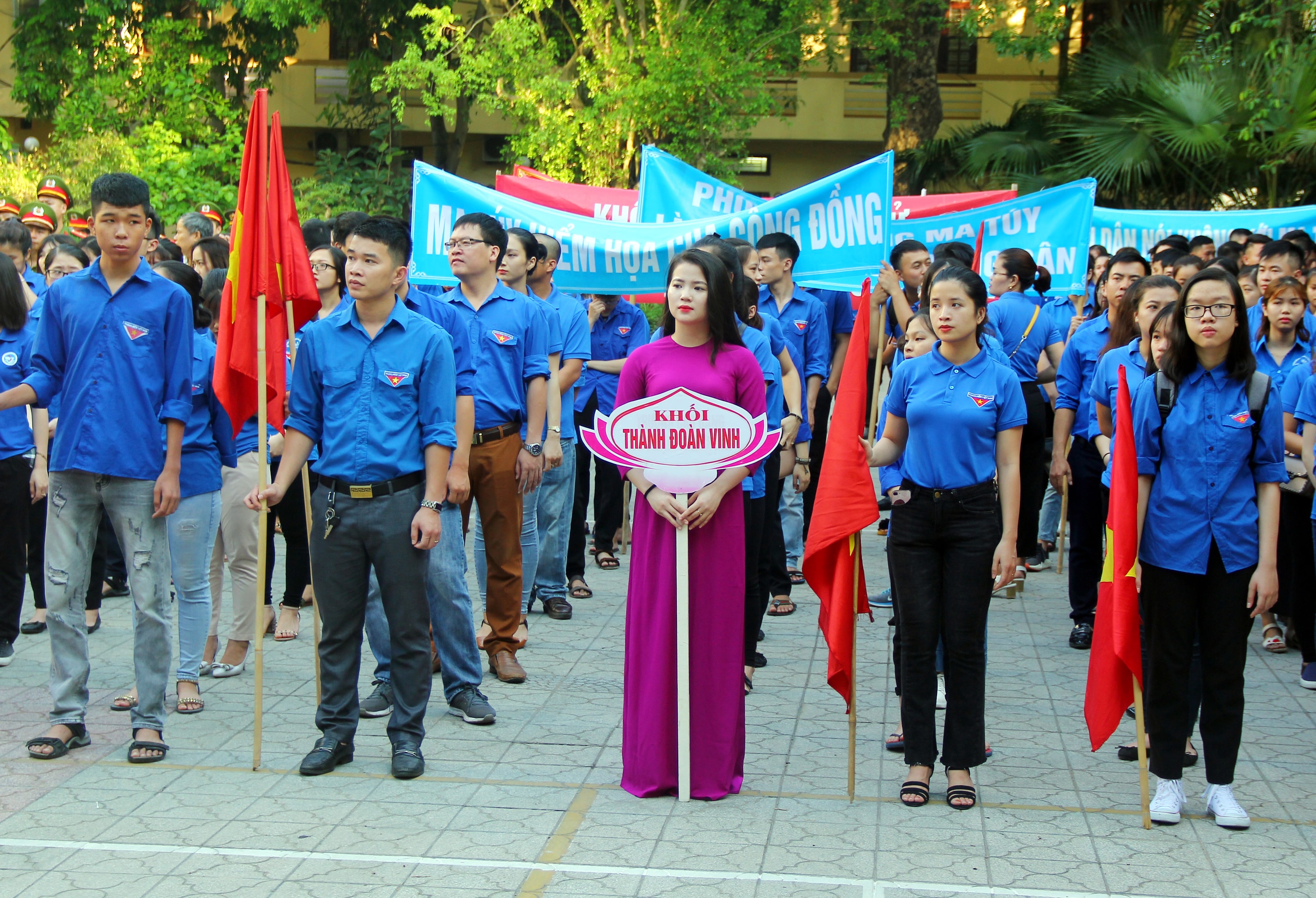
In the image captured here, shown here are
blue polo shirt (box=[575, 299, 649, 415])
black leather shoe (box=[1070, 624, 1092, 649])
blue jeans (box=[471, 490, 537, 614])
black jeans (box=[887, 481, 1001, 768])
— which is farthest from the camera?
blue polo shirt (box=[575, 299, 649, 415])

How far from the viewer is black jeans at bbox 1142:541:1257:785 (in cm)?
503

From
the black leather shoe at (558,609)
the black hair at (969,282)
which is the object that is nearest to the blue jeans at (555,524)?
the black leather shoe at (558,609)

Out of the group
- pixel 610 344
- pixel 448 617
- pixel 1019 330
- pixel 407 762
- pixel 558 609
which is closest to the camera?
pixel 407 762

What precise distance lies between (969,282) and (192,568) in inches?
137

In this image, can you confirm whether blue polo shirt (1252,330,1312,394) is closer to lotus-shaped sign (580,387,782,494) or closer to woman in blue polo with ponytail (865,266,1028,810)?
woman in blue polo with ponytail (865,266,1028,810)

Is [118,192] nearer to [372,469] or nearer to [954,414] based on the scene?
[372,469]

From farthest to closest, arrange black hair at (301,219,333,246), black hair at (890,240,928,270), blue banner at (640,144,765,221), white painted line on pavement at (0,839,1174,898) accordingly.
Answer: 1. blue banner at (640,144,765,221)
2. black hair at (890,240,928,270)
3. black hair at (301,219,333,246)
4. white painted line on pavement at (0,839,1174,898)

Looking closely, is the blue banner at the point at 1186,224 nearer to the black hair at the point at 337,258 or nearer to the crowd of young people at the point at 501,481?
the crowd of young people at the point at 501,481

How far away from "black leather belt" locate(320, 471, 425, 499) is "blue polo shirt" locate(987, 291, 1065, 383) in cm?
427

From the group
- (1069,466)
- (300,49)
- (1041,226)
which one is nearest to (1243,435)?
(1069,466)

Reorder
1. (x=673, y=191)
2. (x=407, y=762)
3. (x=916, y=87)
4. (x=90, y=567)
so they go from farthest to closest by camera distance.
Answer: (x=916, y=87)
(x=673, y=191)
(x=90, y=567)
(x=407, y=762)

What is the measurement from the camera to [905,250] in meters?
9.30

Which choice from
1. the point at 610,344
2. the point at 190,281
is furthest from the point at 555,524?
the point at 190,281

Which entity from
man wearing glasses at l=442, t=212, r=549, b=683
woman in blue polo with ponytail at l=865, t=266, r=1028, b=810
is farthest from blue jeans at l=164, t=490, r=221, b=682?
woman in blue polo with ponytail at l=865, t=266, r=1028, b=810
